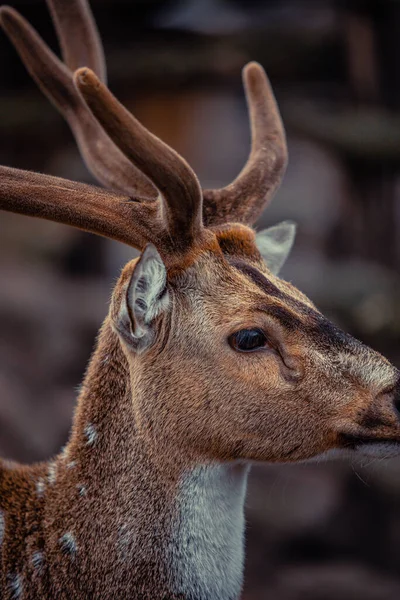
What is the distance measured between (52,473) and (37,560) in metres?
0.33

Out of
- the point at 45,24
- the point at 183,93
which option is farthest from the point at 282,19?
the point at 45,24

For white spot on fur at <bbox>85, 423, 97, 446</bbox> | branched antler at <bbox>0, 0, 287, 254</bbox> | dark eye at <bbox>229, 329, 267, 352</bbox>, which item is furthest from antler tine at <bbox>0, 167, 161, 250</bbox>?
white spot on fur at <bbox>85, 423, 97, 446</bbox>

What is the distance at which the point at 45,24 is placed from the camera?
30.8ft

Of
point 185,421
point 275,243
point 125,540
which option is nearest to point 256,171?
point 275,243

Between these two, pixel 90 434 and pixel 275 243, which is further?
pixel 275 243

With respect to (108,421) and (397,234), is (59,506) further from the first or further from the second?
(397,234)

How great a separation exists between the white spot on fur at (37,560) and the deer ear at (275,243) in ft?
4.71

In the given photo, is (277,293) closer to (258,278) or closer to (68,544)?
(258,278)

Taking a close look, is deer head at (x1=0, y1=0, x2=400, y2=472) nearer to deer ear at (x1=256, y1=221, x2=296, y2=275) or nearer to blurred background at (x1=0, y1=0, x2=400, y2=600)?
deer ear at (x1=256, y1=221, x2=296, y2=275)

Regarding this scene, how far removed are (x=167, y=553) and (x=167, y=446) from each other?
1.14 ft

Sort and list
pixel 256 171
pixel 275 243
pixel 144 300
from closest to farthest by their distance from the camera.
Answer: pixel 144 300
pixel 256 171
pixel 275 243

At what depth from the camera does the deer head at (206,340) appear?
301 centimetres

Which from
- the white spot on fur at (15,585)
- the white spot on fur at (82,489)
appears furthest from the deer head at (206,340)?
the white spot on fur at (15,585)

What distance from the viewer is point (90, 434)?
3248 mm
